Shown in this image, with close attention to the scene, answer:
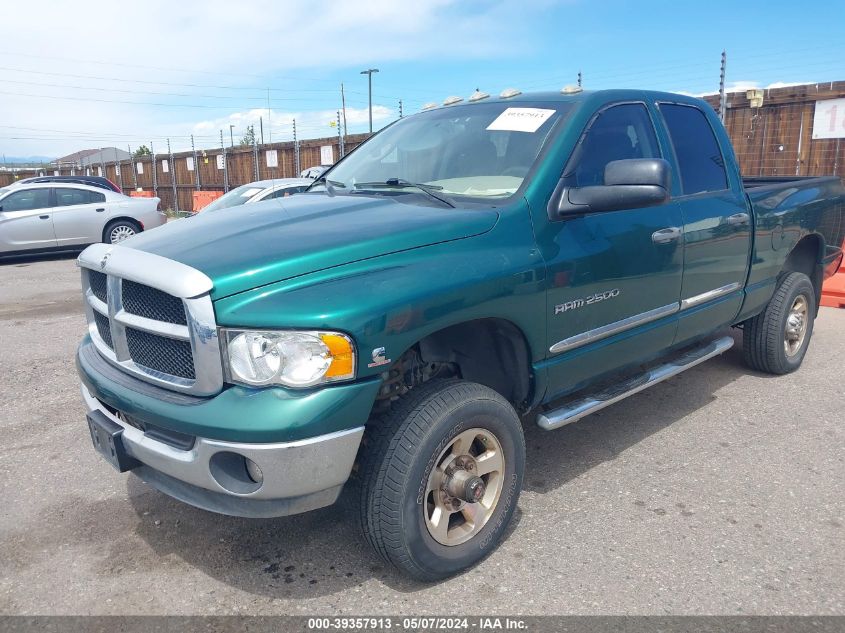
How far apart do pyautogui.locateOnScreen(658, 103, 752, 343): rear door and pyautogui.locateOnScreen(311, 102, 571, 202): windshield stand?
990mm

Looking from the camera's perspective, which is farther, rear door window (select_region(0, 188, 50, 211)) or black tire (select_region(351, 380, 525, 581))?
rear door window (select_region(0, 188, 50, 211))

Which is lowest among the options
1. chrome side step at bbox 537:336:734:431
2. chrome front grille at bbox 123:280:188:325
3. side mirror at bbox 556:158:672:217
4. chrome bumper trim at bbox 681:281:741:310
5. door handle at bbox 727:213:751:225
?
chrome side step at bbox 537:336:734:431

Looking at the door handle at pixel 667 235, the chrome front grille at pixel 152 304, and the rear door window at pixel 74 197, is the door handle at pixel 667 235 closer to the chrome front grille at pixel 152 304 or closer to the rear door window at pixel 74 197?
the chrome front grille at pixel 152 304

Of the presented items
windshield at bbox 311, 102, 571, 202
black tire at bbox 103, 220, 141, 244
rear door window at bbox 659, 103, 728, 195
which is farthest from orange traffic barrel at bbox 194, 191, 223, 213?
rear door window at bbox 659, 103, 728, 195

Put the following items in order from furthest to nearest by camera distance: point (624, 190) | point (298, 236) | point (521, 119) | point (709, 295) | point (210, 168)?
1. point (210, 168)
2. point (709, 295)
3. point (521, 119)
4. point (624, 190)
5. point (298, 236)

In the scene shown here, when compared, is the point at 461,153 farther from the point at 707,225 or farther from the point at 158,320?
the point at 158,320

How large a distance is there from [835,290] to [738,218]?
13.4ft

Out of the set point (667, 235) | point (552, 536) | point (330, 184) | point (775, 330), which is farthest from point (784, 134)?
point (552, 536)

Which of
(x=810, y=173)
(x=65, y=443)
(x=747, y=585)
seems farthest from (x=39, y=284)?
(x=810, y=173)

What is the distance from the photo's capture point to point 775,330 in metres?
4.91

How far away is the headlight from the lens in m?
2.27

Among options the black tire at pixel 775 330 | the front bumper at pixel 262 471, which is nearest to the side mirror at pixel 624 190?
the front bumper at pixel 262 471

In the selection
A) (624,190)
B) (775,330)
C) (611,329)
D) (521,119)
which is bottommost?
(775,330)

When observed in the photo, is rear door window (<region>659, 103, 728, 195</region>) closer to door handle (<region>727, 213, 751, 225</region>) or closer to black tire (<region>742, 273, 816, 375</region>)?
door handle (<region>727, 213, 751, 225</region>)
